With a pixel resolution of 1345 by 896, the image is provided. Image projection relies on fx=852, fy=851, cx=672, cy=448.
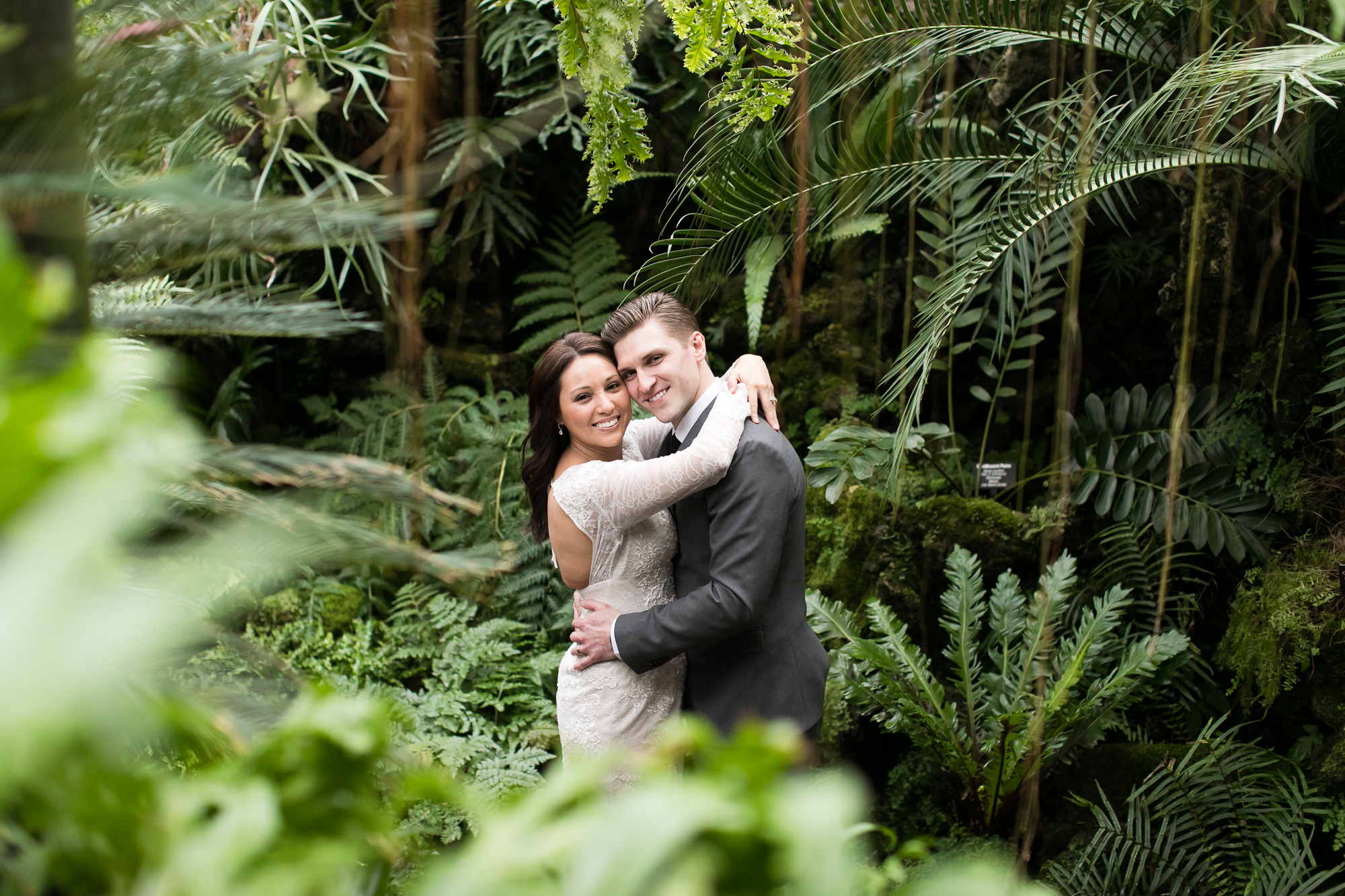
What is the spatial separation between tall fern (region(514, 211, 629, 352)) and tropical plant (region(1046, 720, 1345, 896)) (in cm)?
313

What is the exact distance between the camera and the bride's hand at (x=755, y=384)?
2092mm

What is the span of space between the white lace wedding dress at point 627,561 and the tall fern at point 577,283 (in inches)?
99.0

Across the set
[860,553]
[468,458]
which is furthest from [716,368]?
[860,553]

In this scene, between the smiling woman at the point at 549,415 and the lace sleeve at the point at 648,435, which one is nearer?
the smiling woman at the point at 549,415

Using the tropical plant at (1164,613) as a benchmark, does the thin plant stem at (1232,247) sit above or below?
above

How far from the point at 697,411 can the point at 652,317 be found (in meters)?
0.25

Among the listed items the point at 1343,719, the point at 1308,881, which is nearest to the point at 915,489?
the point at 1343,719

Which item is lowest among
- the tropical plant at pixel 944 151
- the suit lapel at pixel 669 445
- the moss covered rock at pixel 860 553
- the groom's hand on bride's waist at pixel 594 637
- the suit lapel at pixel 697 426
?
the moss covered rock at pixel 860 553

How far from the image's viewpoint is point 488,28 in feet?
15.2

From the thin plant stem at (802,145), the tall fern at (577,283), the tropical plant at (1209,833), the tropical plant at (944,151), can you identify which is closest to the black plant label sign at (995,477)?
the tropical plant at (944,151)

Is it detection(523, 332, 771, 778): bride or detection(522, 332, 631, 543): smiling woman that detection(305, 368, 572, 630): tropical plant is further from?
detection(523, 332, 771, 778): bride

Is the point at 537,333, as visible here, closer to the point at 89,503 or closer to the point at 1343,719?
the point at 1343,719

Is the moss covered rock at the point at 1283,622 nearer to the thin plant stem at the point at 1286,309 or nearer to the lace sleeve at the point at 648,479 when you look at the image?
the thin plant stem at the point at 1286,309

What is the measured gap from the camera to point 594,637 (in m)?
2.04
